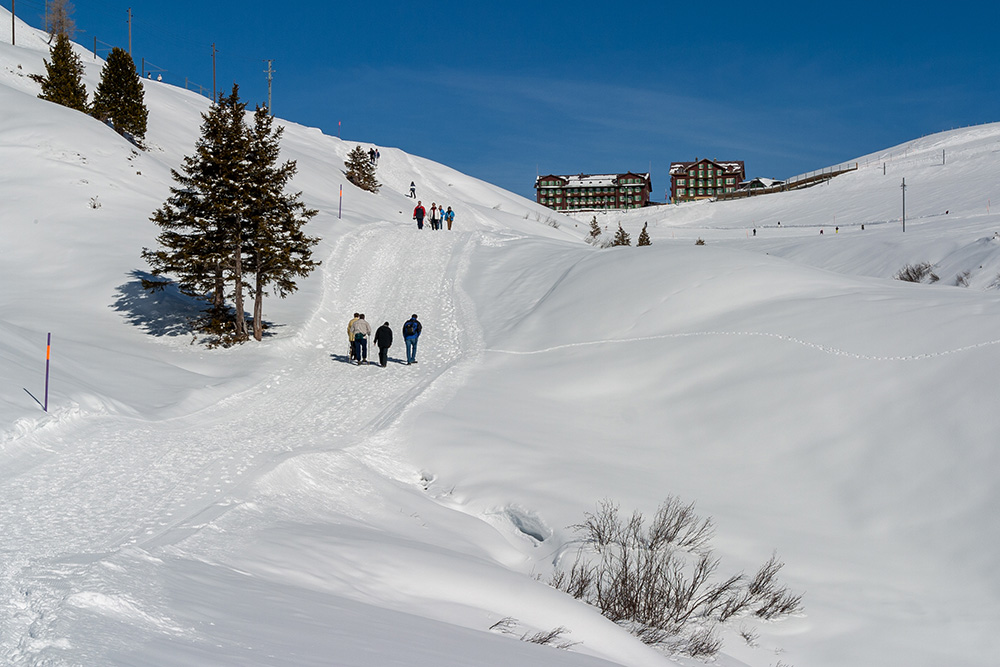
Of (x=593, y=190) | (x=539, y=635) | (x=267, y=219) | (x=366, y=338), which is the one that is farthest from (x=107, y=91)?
(x=593, y=190)

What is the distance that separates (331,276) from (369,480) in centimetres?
1948

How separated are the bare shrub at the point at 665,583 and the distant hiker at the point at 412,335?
10.3m

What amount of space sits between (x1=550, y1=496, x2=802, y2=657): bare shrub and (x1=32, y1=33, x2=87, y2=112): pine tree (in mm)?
39507

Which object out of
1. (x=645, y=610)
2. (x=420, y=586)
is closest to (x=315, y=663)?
(x=420, y=586)

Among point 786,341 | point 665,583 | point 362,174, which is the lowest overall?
point 665,583

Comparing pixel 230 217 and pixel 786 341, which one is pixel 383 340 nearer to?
pixel 230 217

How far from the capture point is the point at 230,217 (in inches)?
816

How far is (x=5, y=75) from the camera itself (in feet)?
135

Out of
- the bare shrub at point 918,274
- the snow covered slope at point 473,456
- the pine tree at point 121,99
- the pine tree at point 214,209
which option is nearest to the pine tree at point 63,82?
the pine tree at point 121,99

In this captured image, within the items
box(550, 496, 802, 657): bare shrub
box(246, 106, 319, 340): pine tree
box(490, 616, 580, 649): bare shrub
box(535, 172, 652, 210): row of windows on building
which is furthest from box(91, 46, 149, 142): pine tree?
box(535, 172, 652, 210): row of windows on building

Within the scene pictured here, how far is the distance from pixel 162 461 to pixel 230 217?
1250 centimetres

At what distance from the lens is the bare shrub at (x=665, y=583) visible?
24.9 ft

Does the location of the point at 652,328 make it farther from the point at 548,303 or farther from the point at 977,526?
the point at 977,526

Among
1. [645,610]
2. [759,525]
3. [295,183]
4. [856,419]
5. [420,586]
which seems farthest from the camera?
[295,183]
